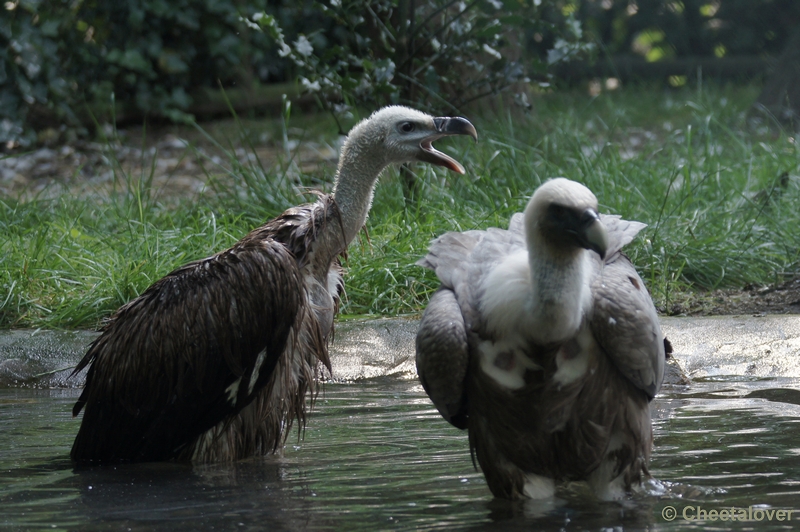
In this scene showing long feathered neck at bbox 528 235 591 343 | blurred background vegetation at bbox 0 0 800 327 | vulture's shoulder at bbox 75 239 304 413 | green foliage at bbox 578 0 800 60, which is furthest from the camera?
green foliage at bbox 578 0 800 60

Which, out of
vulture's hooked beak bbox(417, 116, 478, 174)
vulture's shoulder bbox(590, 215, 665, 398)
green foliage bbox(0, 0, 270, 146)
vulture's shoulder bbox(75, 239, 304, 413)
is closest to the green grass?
A: vulture's hooked beak bbox(417, 116, 478, 174)

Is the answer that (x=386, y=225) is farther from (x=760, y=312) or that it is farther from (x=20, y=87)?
(x=20, y=87)

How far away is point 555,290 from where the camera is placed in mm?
2844

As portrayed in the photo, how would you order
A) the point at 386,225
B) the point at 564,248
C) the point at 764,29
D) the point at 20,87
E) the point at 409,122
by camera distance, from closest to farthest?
the point at 564,248, the point at 409,122, the point at 386,225, the point at 20,87, the point at 764,29

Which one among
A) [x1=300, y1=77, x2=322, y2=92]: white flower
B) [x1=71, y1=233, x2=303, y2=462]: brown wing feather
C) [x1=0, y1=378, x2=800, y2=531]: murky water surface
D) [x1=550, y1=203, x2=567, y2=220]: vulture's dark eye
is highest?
[x1=300, y1=77, x2=322, y2=92]: white flower

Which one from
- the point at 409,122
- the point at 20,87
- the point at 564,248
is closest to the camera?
the point at 564,248

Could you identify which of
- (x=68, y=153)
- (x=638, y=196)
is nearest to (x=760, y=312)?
(x=638, y=196)

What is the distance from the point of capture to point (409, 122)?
13.0 ft

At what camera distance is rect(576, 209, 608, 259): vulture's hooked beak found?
275 cm

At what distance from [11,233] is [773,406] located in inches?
185

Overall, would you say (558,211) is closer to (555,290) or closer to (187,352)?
(555,290)

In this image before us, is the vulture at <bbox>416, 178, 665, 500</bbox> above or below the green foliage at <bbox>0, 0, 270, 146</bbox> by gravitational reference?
below

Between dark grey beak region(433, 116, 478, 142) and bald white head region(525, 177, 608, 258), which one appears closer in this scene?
bald white head region(525, 177, 608, 258)

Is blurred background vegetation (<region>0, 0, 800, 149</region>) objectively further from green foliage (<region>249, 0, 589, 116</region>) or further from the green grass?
the green grass
